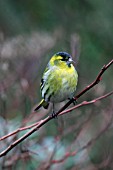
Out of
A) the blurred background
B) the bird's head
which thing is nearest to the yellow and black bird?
the bird's head

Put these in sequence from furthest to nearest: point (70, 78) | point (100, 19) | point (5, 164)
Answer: point (100, 19)
point (5, 164)
point (70, 78)

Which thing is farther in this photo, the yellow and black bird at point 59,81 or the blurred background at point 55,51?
the blurred background at point 55,51

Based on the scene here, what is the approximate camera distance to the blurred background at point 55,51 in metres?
3.69

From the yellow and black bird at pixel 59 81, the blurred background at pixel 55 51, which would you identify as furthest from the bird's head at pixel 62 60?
the blurred background at pixel 55 51

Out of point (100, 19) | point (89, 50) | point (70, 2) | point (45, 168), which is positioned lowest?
point (45, 168)

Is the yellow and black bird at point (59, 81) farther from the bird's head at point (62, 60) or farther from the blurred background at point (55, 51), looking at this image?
the blurred background at point (55, 51)

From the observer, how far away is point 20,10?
21.9 ft

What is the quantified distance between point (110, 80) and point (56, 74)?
10.1 feet

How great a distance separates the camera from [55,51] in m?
5.38

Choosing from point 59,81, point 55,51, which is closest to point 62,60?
point 59,81

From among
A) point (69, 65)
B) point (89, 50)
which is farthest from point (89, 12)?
point (69, 65)

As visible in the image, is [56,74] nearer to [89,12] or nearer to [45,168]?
[45,168]

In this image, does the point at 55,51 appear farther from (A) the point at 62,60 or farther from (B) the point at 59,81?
(B) the point at 59,81

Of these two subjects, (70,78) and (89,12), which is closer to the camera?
(70,78)
